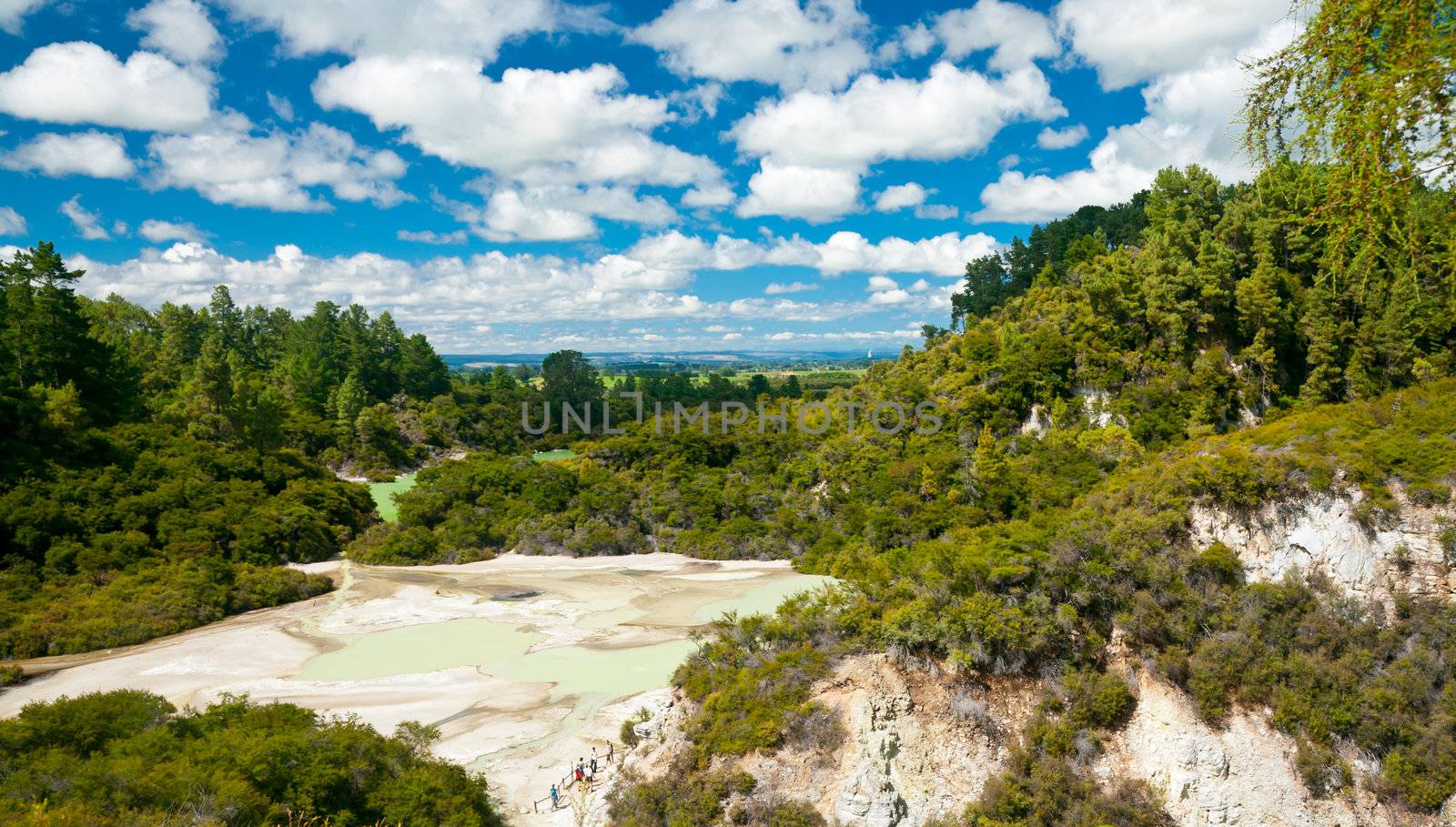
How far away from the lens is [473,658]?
28.4 metres

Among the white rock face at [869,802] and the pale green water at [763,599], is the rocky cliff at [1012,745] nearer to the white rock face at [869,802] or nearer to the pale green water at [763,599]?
the white rock face at [869,802]

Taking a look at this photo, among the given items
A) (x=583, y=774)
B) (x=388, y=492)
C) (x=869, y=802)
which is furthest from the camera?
(x=388, y=492)

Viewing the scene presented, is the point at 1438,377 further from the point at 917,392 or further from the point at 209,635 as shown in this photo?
the point at 209,635

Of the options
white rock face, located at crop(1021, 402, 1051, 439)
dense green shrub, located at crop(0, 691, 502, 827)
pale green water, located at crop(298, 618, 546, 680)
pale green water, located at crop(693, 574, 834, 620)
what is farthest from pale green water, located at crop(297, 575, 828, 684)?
white rock face, located at crop(1021, 402, 1051, 439)

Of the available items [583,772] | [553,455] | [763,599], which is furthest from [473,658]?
[553,455]

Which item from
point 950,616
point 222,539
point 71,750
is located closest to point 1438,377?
point 950,616

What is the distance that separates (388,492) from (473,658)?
4490cm

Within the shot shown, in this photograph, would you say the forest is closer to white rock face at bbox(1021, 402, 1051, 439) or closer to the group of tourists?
white rock face at bbox(1021, 402, 1051, 439)

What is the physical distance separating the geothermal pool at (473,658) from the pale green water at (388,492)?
58.8 ft

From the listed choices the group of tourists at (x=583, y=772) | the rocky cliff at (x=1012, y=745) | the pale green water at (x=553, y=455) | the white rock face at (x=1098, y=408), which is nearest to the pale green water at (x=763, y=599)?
the group of tourists at (x=583, y=772)

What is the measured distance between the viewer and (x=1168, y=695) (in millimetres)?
18141

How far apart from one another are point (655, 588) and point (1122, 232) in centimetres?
4730

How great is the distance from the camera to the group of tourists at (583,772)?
1834 centimetres

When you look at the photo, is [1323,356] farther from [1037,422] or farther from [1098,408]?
[1037,422]
